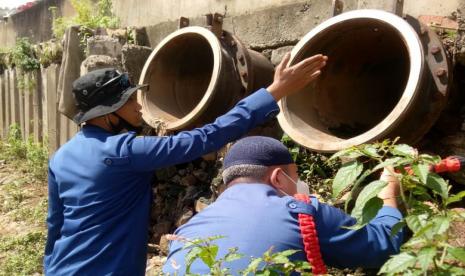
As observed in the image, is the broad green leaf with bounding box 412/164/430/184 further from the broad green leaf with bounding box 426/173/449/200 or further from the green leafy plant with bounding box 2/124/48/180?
the green leafy plant with bounding box 2/124/48/180

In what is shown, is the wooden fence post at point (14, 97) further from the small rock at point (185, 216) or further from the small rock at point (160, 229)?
the small rock at point (185, 216)

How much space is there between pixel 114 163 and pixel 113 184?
0.12 m

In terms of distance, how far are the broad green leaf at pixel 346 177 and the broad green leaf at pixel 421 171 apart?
17cm

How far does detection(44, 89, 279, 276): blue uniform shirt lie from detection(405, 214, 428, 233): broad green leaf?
3.69 feet

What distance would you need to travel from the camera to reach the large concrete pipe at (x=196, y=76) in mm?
3322

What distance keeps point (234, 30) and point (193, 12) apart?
698 millimetres

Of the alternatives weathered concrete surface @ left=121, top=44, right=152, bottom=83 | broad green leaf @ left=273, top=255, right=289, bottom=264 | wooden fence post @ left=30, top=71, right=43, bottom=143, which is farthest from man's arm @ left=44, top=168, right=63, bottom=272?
wooden fence post @ left=30, top=71, right=43, bottom=143

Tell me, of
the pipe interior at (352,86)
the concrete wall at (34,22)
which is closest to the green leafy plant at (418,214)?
the pipe interior at (352,86)

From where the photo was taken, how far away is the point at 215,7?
14.8ft

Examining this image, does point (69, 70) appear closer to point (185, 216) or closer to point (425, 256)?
point (185, 216)

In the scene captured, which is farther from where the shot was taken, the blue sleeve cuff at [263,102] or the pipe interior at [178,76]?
the pipe interior at [178,76]

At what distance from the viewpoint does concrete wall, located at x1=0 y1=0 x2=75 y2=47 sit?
26.3 ft

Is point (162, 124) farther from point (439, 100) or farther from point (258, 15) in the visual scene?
point (439, 100)

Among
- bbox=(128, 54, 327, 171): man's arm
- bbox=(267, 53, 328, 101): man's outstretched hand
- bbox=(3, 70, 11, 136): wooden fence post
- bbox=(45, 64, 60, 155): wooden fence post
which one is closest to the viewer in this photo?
bbox=(128, 54, 327, 171): man's arm
